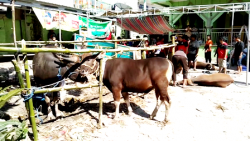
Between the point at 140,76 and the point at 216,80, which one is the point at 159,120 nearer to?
the point at 140,76

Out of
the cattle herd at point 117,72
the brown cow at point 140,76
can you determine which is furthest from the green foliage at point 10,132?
the brown cow at point 140,76

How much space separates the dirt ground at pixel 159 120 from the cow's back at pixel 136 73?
77 centimetres

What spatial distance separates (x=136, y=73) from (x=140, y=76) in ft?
0.37

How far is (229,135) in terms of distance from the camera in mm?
4137

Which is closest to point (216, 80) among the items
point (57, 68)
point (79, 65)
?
point (79, 65)

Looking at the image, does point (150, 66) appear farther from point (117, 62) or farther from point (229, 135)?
point (229, 135)

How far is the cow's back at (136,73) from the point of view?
4.61 metres

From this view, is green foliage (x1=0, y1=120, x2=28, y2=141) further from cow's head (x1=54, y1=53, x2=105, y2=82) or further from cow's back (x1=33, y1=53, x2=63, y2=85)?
cow's back (x1=33, y1=53, x2=63, y2=85)

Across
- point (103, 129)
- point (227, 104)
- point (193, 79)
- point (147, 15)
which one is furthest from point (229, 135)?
point (147, 15)

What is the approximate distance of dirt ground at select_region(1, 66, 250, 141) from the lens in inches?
161

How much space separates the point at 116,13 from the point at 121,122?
28.3ft

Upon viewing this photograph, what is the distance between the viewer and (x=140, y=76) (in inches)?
186

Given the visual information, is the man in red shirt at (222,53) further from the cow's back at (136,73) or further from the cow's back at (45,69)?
the cow's back at (45,69)

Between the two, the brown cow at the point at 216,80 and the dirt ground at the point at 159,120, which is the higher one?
the brown cow at the point at 216,80
